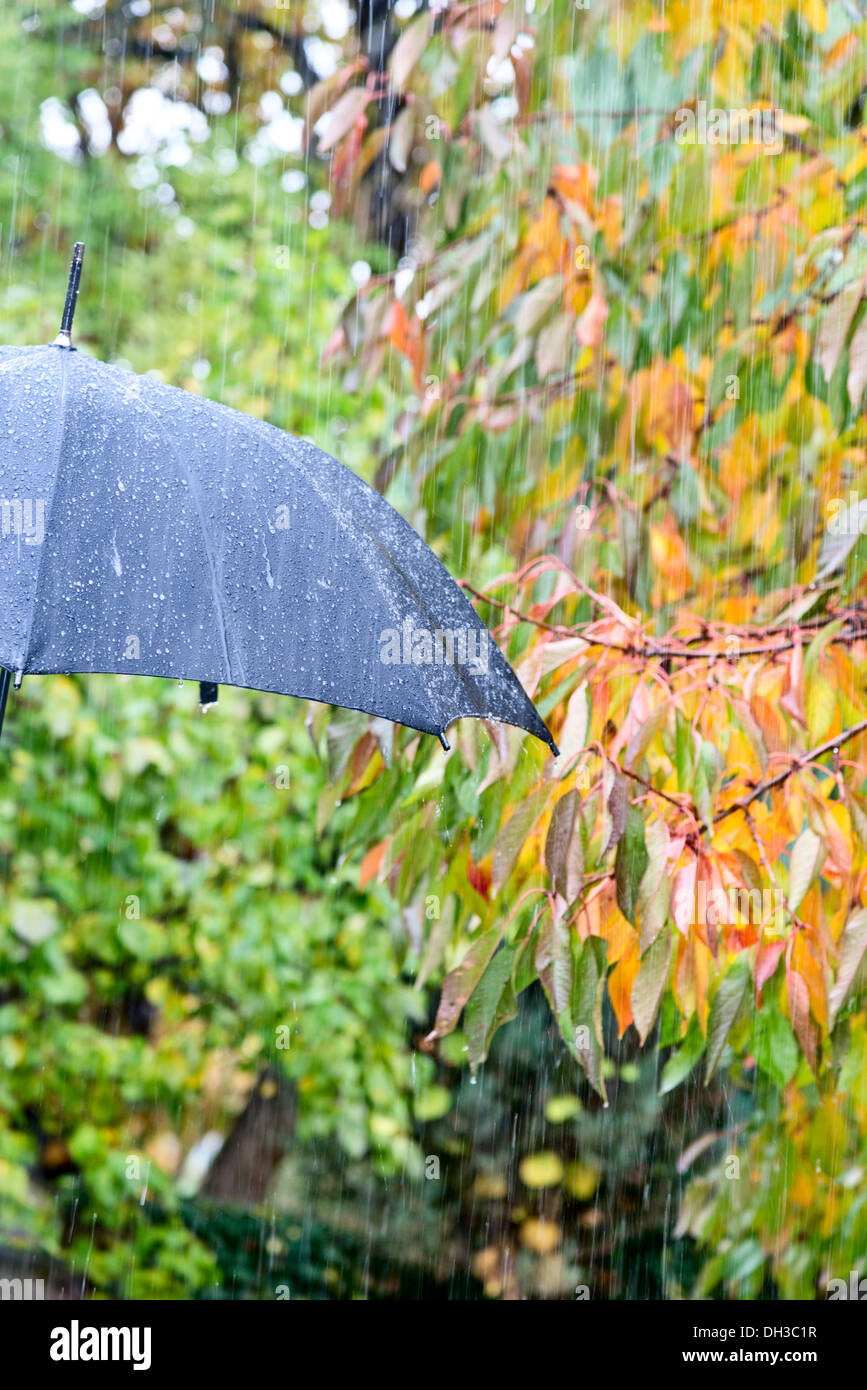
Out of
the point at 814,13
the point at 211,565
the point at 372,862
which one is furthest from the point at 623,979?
the point at 814,13

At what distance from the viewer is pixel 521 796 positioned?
2131 millimetres

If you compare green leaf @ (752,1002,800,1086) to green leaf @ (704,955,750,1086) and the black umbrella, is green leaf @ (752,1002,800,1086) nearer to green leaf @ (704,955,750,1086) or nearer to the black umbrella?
green leaf @ (704,955,750,1086)

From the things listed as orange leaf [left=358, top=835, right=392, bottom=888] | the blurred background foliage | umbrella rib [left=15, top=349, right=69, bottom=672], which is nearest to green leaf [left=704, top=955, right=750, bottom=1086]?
the blurred background foliage

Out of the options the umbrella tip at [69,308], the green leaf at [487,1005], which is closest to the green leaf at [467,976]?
the green leaf at [487,1005]

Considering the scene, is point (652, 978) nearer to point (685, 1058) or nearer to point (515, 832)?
point (515, 832)

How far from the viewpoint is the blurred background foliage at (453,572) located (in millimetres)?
2447

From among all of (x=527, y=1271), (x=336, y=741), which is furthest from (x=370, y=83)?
(x=527, y=1271)

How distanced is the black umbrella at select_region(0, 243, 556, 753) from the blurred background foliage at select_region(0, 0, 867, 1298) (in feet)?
1.54

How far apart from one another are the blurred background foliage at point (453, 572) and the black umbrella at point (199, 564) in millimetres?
468

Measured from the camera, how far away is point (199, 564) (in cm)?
142

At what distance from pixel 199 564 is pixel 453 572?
4.95 ft

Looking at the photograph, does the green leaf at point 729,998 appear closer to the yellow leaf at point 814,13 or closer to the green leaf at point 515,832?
the green leaf at point 515,832

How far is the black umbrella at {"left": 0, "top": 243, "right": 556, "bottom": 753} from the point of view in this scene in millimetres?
1354

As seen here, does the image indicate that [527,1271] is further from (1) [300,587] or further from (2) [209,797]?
(1) [300,587]
